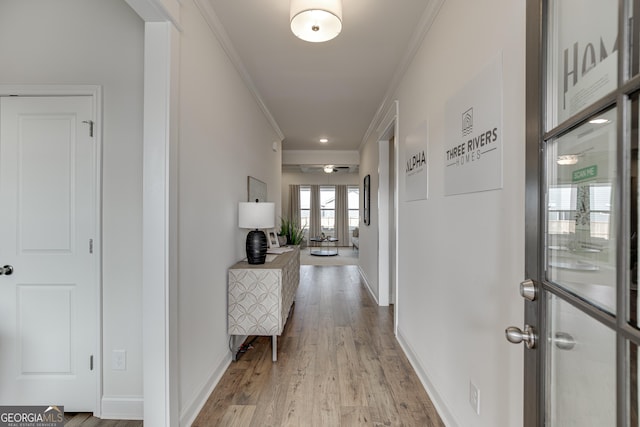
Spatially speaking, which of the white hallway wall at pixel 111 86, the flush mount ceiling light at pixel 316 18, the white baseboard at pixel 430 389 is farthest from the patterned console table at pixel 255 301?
the flush mount ceiling light at pixel 316 18

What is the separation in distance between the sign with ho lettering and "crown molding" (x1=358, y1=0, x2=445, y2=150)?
71 centimetres

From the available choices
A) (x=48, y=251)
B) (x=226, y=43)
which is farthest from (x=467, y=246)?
(x=48, y=251)

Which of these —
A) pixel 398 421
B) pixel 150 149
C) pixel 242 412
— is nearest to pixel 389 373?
pixel 398 421

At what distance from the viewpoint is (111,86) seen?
1.87 meters

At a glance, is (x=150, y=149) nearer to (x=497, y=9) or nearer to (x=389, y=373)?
(x=497, y=9)

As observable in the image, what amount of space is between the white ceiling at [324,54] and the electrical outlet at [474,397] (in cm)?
223

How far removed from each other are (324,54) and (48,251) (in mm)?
2465

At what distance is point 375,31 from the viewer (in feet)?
7.39

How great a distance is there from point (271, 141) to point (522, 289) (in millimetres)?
4140

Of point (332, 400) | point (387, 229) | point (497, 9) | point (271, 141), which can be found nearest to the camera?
point (497, 9)

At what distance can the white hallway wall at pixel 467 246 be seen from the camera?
1.18m

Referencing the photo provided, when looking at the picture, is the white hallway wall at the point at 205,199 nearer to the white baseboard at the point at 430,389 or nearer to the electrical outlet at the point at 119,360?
the electrical outlet at the point at 119,360

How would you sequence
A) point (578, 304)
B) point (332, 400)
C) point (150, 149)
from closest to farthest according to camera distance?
point (578, 304) < point (150, 149) < point (332, 400)

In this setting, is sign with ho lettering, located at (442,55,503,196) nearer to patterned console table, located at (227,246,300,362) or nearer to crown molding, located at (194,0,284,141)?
patterned console table, located at (227,246,300,362)
